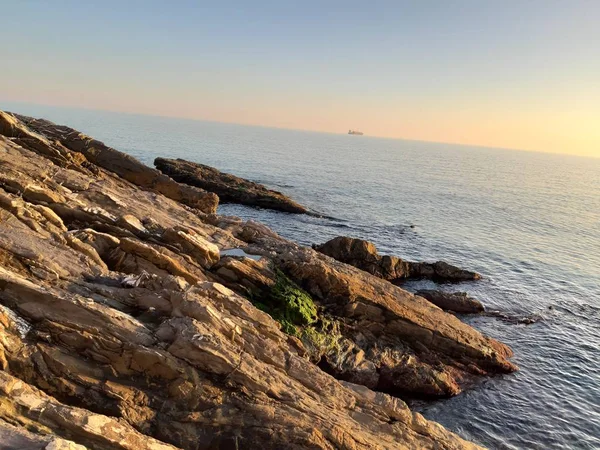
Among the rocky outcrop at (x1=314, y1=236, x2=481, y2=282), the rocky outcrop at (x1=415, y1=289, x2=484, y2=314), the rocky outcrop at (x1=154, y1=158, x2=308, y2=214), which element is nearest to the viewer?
the rocky outcrop at (x1=415, y1=289, x2=484, y2=314)

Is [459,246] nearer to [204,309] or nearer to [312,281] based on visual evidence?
[312,281]

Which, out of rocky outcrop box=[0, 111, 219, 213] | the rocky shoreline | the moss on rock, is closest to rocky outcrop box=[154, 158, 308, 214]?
rocky outcrop box=[0, 111, 219, 213]

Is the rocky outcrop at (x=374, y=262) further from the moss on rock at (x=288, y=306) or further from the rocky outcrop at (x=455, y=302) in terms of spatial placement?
the moss on rock at (x=288, y=306)

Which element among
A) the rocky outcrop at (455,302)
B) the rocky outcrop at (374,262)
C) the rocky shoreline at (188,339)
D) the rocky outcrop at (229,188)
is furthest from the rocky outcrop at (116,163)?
the rocky outcrop at (455,302)

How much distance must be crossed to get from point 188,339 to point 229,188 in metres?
47.5

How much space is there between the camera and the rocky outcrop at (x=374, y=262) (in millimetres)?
35812

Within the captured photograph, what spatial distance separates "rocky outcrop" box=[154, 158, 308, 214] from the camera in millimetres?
57125

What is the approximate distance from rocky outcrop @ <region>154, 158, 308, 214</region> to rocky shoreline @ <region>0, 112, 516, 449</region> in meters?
30.9

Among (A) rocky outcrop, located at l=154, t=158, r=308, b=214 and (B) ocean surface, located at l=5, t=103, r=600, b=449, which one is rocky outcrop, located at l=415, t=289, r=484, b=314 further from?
(A) rocky outcrop, located at l=154, t=158, r=308, b=214

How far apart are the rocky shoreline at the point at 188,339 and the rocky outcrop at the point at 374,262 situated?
9278mm

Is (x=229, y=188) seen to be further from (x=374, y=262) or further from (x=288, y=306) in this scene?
(x=288, y=306)

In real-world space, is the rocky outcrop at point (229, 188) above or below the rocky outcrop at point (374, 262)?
above

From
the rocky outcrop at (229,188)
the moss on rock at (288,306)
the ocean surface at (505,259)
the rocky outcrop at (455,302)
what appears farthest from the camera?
the rocky outcrop at (229,188)

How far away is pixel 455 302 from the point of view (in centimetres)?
3181
